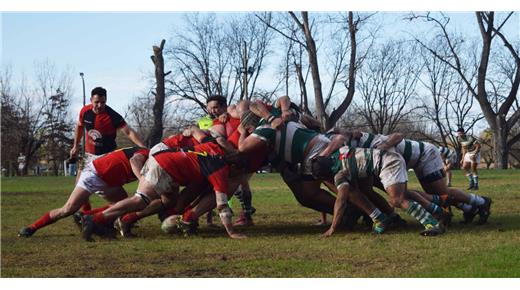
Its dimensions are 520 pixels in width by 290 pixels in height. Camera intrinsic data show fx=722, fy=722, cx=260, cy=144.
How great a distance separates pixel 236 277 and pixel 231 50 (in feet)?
146

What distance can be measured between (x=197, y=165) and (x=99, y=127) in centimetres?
211

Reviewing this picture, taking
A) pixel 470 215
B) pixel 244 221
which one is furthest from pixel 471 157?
pixel 244 221

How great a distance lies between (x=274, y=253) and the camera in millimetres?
7621

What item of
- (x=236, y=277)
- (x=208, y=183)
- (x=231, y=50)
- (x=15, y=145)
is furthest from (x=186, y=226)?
(x=15, y=145)

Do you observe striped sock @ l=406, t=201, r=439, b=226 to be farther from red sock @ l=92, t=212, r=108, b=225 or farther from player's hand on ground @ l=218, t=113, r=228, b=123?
red sock @ l=92, t=212, r=108, b=225

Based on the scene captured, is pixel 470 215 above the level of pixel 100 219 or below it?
below

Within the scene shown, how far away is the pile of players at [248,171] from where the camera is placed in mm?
9039

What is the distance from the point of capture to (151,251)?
26.2 feet

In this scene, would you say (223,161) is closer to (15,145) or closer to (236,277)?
(236,277)

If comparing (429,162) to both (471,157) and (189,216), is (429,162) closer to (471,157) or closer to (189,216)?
(189,216)

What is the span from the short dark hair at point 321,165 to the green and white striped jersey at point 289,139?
10.1 inches

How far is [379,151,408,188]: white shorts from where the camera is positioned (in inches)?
353

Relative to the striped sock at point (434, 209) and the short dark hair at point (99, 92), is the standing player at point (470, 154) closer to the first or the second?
the striped sock at point (434, 209)

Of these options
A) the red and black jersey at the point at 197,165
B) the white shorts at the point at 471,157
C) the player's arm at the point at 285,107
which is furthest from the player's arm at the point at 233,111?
the white shorts at the point at 471,157
